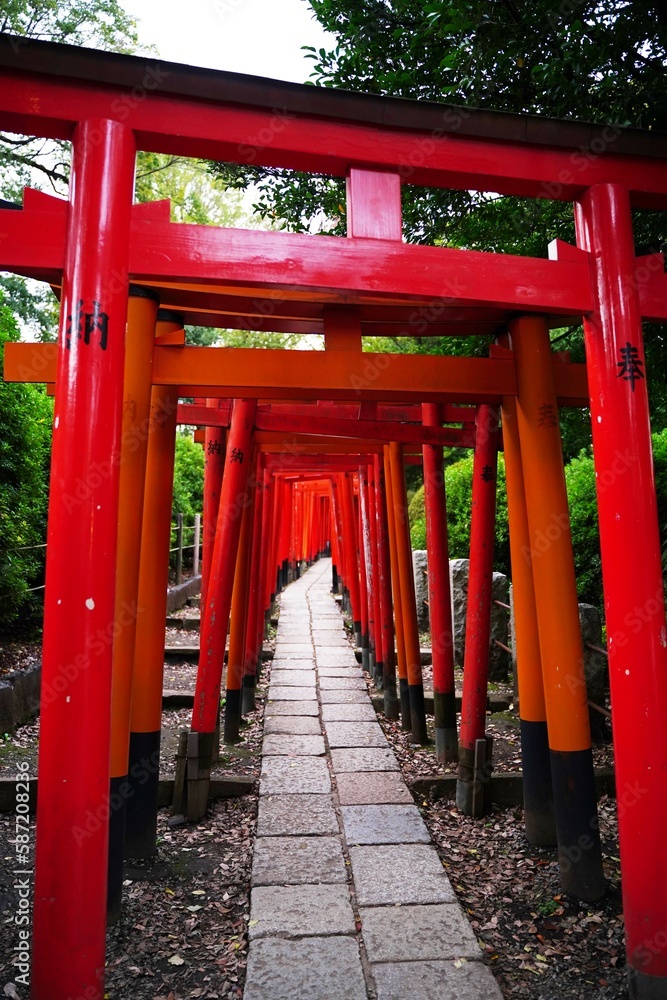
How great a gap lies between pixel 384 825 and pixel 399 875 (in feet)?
2.16

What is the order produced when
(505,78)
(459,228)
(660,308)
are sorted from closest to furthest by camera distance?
1. (660,308)
2. (505,78)
3. (459,228)

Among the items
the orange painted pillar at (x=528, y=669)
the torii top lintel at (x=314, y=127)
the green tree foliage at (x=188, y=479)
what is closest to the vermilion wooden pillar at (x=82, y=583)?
the torii top lintel at (x=314, y=127)

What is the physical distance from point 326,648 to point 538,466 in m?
7.52

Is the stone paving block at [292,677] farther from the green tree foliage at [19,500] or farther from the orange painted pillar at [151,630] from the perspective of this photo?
the orange painted pillar at [151,630]

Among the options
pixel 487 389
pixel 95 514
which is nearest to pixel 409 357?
pixel 487 389

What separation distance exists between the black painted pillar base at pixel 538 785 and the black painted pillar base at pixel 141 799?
2.16 meters

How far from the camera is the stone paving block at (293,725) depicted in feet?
20.4

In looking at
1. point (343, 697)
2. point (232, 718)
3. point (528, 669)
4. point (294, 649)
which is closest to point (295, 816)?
point (528, 669)

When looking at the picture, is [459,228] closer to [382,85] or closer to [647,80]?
[382,85]

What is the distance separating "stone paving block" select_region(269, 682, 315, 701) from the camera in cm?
739

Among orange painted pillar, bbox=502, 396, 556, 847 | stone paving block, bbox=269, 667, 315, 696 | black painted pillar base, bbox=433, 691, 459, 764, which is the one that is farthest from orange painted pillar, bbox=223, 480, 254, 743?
orange painted pillar, bbox=502, 396, 556, 847

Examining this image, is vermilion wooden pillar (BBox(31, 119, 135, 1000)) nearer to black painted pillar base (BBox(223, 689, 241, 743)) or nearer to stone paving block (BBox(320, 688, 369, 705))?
black painted pillar base (BBox(223, 689, 241, 743))

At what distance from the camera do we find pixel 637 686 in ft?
8.81

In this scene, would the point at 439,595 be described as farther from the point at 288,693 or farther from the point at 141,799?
the point at 288,693
